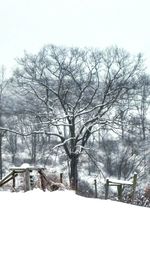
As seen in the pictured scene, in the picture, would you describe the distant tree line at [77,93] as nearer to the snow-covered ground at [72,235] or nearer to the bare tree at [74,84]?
the bare tree at [74,84]

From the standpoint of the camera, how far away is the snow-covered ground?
482 centimetres

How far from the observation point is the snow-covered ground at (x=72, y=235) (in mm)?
Result: 4816

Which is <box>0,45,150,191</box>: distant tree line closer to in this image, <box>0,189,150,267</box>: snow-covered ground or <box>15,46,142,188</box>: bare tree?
<box>15,46,142,188</box>: bare tree

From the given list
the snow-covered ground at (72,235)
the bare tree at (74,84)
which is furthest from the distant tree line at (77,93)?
the snow-covered ground at (72,235)

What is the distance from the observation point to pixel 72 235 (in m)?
Result: 5.94

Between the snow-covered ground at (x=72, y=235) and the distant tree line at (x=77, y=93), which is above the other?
the distant tree line at (x=77, y=93)

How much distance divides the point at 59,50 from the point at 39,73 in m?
2.41

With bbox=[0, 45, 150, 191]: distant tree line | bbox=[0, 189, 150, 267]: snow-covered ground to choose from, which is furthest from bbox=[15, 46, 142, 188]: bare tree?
bbox=[0, 189, 150, 267]: snow-covered ground

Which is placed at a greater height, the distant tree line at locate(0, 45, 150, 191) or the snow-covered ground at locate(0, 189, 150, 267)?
the distant tree line at locate(0, 45, 150, 191)

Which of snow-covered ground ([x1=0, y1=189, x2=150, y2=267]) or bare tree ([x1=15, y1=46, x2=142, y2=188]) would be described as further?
bare tree ([x1=15, y1=46, x2=142, y2=188])

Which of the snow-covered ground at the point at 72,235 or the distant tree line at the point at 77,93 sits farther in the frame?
the distant tree line at the point at 77,93

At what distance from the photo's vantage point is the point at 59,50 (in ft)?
103

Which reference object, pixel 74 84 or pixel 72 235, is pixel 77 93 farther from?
pixel 72 235

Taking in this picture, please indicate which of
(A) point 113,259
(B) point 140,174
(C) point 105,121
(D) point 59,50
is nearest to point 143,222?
(A) point 113,259
